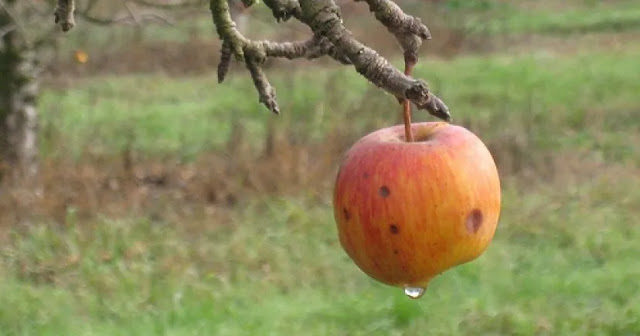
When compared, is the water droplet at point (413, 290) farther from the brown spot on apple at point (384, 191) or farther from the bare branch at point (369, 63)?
the bare branch at point (369, 63)

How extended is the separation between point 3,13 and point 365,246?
19.1ft

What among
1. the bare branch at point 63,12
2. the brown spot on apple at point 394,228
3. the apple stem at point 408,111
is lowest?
the bare branch at point 63,12

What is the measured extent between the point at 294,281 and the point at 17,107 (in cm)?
262

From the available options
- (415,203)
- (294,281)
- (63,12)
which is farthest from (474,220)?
(294,281)

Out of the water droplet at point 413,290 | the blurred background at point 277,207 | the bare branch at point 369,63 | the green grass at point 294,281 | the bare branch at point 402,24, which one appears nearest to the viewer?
the bare branch at point 369,63

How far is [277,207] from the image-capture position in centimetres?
748

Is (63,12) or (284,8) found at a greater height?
(284,8)

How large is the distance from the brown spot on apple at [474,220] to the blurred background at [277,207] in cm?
273

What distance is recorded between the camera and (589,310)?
5316mm

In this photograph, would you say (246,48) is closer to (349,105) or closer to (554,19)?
(349,105)

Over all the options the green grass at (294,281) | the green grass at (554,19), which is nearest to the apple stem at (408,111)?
the green grass at (294,281)

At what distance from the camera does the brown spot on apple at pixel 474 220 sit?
148 cm

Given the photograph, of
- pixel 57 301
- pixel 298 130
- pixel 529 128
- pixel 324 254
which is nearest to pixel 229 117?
pixel 298 130

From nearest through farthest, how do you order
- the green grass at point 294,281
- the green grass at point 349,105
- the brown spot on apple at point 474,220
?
1. the brown spot on apple at point 474,220
2. the green grass at point 294,281
3. the green grass at point 349,105
